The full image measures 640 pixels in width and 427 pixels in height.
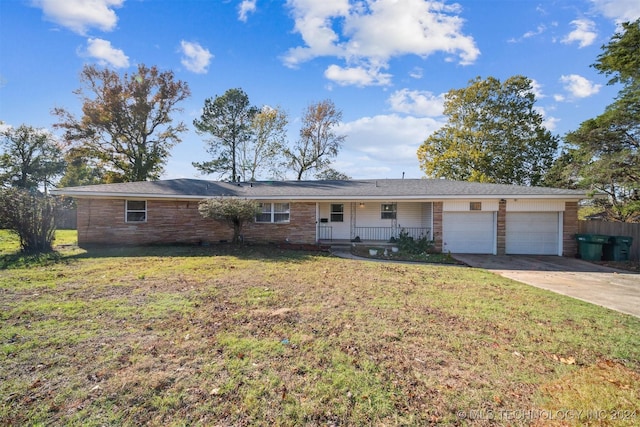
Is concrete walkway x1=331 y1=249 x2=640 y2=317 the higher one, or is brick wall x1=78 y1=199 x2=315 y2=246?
brick wall x1=78 y1=199 x2=315 y2=246

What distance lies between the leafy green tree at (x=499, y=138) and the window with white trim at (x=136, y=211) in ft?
78.5

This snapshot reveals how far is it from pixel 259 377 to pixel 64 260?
10171 millimetres

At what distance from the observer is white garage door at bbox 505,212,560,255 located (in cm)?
1241

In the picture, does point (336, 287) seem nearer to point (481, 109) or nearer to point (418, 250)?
point (418, 250)

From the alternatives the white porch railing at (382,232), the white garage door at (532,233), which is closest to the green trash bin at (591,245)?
the white garage door at (532,233)

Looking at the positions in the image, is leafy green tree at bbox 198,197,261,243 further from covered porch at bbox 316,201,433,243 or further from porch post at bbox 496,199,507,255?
porch post at bbox 496,199,507,255

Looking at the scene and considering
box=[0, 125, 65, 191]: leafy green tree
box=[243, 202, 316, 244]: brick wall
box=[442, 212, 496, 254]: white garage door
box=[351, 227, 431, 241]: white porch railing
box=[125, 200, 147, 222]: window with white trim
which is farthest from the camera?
box=[0, 125, 65, 191]: leafy green tree

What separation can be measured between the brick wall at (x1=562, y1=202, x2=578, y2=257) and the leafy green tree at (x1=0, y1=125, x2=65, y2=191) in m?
46.0

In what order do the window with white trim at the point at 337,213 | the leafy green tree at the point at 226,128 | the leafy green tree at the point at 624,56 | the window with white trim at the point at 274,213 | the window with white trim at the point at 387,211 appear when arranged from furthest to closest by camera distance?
the leafy green tree at the point at 226,128 < the window with white trim at the point at 337,213 < the window with white trim at the point at 387,211 < the window with white trim at the point at 274,213 < the leafy green tree at the point at 624,56

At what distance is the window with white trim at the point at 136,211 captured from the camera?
1335 cm

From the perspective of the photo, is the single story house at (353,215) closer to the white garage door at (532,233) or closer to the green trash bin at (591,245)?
the white garage door at (532,233)

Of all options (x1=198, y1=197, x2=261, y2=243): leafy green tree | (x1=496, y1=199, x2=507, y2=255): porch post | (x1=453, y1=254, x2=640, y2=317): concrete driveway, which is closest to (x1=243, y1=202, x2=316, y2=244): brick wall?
(x1=198, y1=197, x2=261, y2=243): leafy green tree

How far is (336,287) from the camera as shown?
21.6ft

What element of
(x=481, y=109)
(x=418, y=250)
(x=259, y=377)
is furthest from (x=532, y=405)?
(x=481, y=109)
